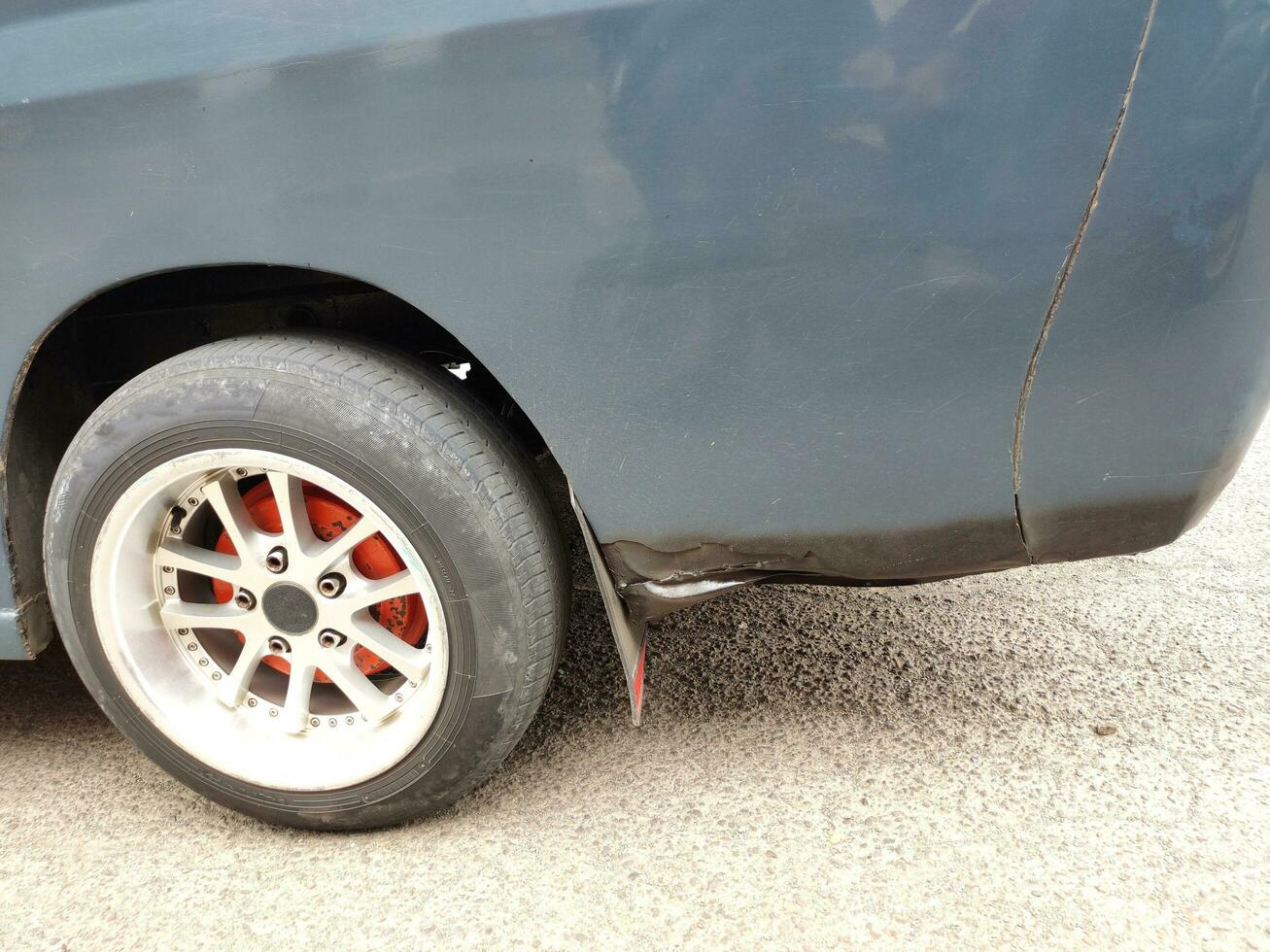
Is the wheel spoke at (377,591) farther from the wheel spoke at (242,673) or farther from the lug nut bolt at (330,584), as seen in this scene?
the wheel spoke at (242,673)

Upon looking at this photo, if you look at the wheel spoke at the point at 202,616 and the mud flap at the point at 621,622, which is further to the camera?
the wheel spoke at the point at 202,616

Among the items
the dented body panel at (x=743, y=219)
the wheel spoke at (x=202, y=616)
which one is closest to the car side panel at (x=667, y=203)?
the dented body panel at (x=743, y=219)

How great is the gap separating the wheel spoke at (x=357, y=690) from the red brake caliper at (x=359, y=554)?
4cm

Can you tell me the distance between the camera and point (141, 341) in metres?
2.05

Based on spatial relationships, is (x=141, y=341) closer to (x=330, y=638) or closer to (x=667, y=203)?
(x=330, y=638)

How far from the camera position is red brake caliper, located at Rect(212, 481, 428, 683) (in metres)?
1.87

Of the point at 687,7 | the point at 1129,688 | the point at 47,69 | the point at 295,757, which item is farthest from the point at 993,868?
the point at 47,69

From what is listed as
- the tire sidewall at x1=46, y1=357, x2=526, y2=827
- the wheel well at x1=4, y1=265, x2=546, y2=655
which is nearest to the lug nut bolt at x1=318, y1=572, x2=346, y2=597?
the tire sidewall at x1=46, y1=357, x2=526, y2=827

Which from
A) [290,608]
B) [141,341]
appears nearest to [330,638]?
[290,608]

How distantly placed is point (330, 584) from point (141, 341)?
0.76m

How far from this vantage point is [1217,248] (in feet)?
4.27

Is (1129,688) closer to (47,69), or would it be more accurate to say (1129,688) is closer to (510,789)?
(510,789)

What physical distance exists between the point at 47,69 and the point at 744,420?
1.22 metres

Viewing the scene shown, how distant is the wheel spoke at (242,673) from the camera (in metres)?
1.83
